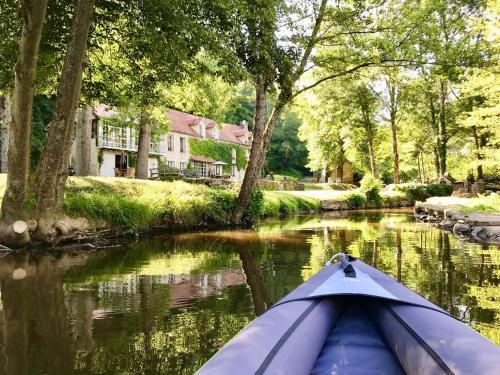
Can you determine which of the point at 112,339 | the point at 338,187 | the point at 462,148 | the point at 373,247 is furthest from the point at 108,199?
the point at 338,187

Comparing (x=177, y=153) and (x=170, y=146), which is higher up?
(x=170, y=146)

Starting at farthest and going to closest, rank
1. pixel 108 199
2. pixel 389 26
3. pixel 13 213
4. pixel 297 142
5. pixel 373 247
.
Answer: pixel 297 142, pixel 389 26, pixel 108 199, pixel 373 247, pixel 13 213

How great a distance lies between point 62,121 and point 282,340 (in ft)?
27.7

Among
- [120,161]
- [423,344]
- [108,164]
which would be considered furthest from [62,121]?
[120,161]

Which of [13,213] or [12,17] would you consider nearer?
[13,213]

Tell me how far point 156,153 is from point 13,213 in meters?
30.3

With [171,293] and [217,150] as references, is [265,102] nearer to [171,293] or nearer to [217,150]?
[171,293]

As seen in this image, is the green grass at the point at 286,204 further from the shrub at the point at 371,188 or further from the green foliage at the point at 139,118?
the green foliage at the point at 139,118

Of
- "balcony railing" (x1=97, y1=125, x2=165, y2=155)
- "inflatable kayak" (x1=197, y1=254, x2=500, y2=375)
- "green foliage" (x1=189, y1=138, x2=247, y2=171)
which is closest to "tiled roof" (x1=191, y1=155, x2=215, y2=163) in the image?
"green foliage" (x1=189, y1=138, x2=247, y2=171)

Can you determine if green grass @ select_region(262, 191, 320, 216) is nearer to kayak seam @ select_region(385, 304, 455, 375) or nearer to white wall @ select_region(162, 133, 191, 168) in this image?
kayak seam @ select_region(385, 304, 455, 375)

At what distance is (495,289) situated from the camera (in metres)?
6.15

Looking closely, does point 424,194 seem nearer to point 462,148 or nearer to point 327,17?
point 462,148

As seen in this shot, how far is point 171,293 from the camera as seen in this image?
6234 mm

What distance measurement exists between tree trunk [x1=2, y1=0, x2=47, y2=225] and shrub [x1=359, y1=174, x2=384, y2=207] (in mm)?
23565
